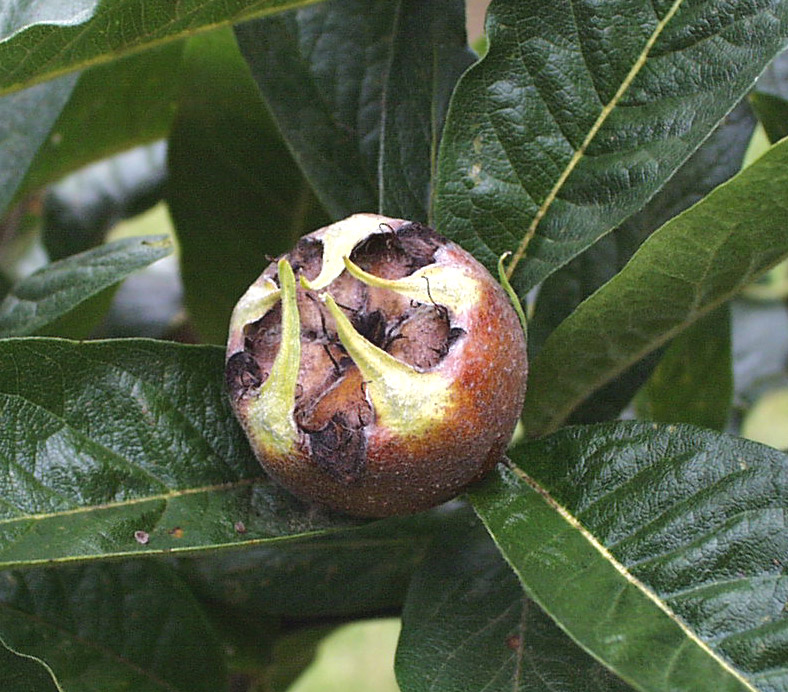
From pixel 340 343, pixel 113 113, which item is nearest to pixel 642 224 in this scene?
pixel 340 343

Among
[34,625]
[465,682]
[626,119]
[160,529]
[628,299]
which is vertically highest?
[626,119]

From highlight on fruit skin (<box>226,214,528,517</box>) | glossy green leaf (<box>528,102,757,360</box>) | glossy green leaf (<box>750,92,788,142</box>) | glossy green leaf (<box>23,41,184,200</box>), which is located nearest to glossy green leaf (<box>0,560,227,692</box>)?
highlight on fruit skin (<box>226,214,528,517</box>)

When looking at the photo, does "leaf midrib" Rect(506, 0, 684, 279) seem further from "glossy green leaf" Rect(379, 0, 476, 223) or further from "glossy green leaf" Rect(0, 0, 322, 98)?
"glossy green leaf" Rect(0, 0, 322, 98)

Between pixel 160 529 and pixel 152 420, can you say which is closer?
pixel 160 529

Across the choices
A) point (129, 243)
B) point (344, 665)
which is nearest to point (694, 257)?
point (129, 243)

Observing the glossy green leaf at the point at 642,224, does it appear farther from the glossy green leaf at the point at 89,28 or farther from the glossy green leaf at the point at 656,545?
the glossy green leaf at the point at 89,28

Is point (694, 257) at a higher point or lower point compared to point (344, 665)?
higher

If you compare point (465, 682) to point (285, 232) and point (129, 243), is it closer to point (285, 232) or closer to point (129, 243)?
point (129, 243)

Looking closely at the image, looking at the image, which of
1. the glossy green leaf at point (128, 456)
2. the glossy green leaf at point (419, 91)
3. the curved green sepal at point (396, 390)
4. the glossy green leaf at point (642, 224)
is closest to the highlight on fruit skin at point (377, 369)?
the curved green sepal at point (396, 390)
